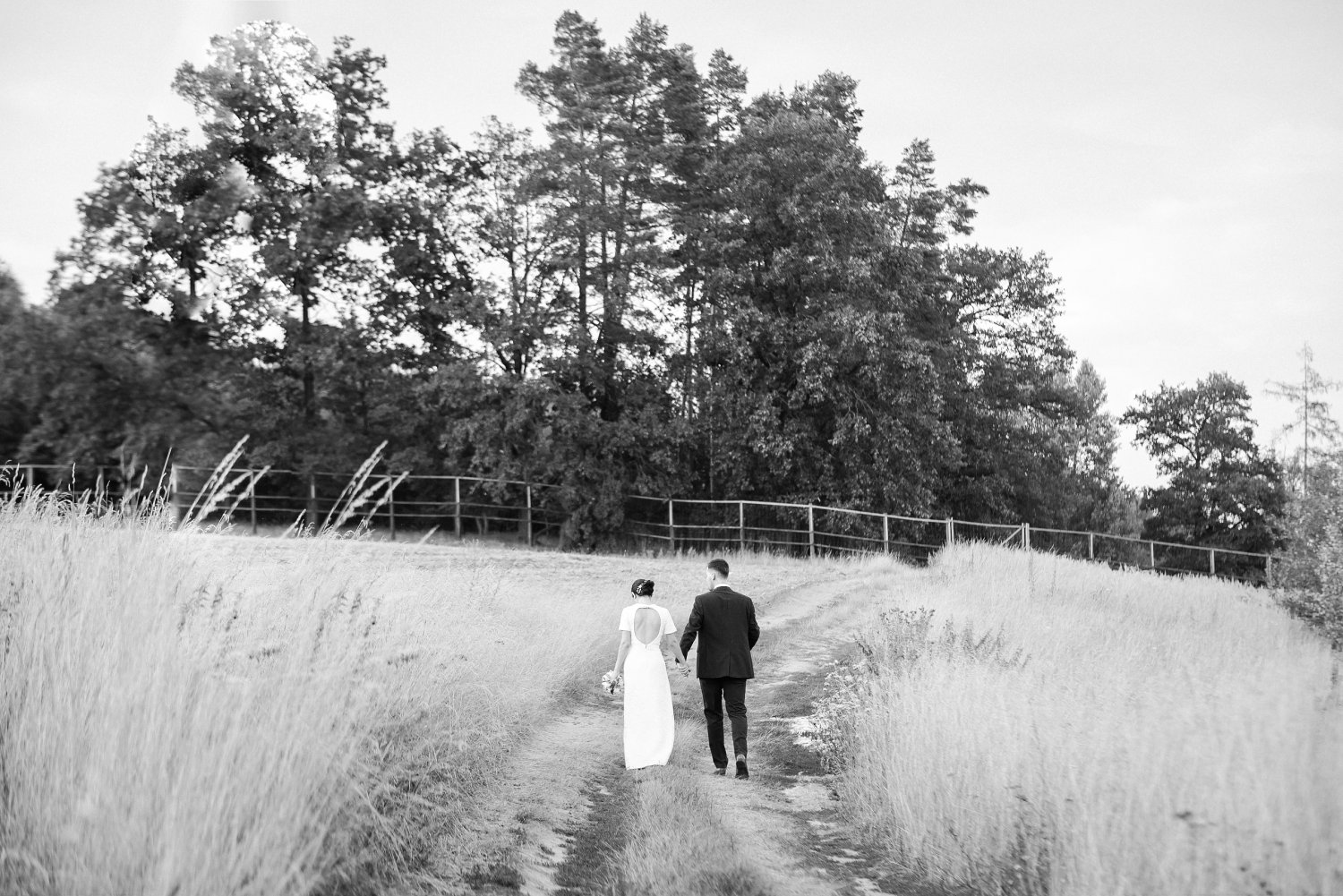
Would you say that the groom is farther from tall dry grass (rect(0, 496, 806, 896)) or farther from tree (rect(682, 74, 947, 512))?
tree (rect(682, 74, 947, 512))

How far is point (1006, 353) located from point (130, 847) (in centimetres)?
4029

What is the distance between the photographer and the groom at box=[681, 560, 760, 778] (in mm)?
8008

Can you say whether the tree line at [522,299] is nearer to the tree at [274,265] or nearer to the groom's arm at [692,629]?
the tree at [274,265]

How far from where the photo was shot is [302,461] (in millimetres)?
29531

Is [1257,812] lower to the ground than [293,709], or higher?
lower

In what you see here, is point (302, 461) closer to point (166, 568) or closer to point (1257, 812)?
point (166, 568)

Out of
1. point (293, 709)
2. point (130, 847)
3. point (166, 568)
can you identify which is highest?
point (166, 568)

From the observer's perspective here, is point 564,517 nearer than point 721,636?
No

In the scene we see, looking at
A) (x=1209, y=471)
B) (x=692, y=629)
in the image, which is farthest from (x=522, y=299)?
(x=1209, y=471)

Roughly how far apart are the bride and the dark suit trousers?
0.40m

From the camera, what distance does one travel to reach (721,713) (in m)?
8.05

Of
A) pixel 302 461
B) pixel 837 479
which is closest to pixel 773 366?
pixel 837 479

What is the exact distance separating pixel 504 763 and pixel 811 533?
796 inches

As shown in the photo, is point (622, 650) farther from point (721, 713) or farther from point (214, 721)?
point (214, 721)
